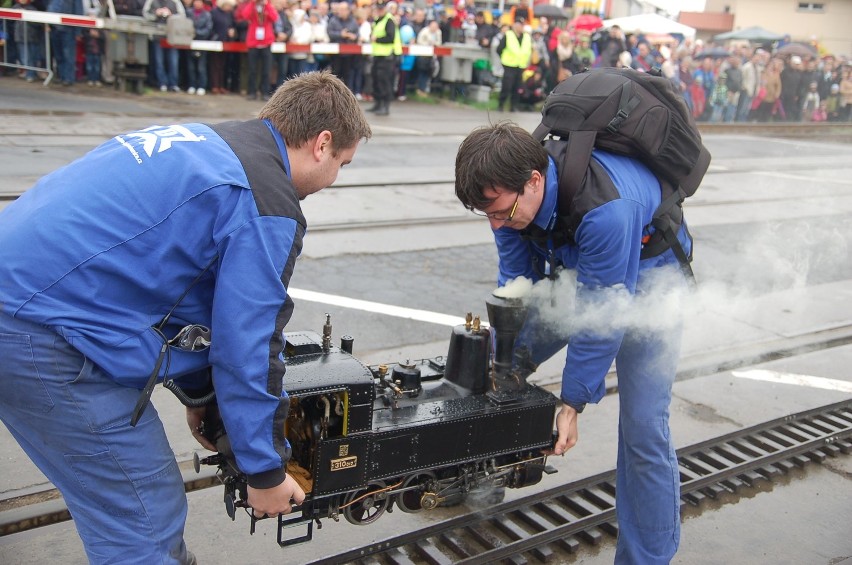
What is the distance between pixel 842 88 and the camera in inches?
1134

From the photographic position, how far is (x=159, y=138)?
2705 millimetres

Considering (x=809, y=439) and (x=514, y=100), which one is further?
(x=514, y=100)

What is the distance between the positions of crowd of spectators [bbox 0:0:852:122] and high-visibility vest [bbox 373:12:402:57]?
1.40 ft

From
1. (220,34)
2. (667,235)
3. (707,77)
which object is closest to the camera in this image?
(667,235)

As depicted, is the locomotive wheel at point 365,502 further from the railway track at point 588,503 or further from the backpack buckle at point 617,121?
the backpack buckle at point 617,121

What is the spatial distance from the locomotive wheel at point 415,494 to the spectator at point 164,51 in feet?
47.8

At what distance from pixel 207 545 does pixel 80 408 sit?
1.71 metres

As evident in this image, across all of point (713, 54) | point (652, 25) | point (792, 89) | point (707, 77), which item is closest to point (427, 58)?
point (707, 77)

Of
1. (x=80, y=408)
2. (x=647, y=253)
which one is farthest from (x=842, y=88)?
(x=80, y=408)

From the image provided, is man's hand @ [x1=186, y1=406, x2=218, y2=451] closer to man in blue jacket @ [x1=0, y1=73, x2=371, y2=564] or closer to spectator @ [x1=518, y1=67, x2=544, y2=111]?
man in blue jacket @ [x1=0, y1=73, x2=371, y2=564]

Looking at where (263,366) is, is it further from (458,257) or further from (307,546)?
(458,257)

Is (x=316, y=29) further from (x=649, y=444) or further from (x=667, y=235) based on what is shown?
(x=649, y=444)

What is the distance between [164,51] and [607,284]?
16.0m

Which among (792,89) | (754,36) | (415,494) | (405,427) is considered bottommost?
(415,494)
